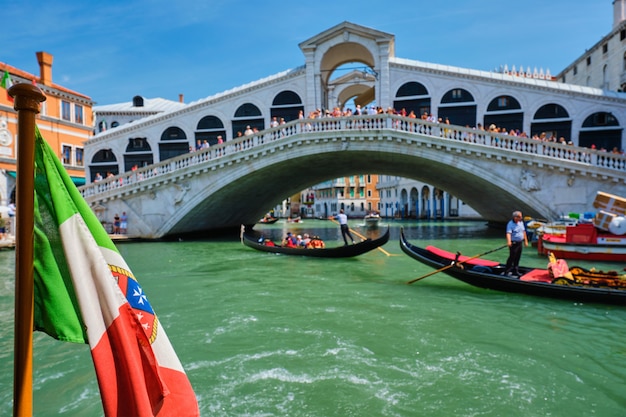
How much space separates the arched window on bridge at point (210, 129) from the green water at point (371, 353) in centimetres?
1127

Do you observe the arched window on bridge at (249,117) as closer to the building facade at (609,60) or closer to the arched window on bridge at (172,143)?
the arched window on bridge at (172,143)

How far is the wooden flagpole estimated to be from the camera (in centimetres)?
126

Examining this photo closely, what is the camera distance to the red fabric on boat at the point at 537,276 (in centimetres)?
594

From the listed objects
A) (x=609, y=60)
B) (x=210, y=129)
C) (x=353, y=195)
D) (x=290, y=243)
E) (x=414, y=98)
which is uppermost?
(x=609, y=60)

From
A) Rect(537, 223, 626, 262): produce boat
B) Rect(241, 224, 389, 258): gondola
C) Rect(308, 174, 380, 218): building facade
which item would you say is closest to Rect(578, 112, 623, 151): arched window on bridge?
Rect(537, 223, 626, 262): produce boat

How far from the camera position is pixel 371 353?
4020mm

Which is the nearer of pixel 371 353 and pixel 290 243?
pixel 371 353

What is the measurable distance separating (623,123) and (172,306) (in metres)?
16.0

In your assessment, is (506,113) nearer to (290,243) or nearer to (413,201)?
(290,243)

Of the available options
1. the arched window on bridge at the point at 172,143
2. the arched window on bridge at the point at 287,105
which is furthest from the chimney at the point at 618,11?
the arched window on bridge at the point at 172,143

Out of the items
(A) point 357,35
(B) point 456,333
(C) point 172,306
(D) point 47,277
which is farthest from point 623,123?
(D) point 47,277

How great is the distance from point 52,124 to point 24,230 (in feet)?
63.1

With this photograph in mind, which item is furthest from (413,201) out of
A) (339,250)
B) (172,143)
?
(339,250)

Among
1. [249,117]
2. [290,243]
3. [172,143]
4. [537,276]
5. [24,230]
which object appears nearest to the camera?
[24,230]
